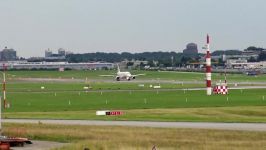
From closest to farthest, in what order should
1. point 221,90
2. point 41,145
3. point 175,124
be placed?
point 41,145 < point 175,124 < point 221,90

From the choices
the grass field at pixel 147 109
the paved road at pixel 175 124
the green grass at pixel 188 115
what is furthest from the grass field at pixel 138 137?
the grass field at pixel 147 109

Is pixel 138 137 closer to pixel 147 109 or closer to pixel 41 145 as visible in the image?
pixel 41 145

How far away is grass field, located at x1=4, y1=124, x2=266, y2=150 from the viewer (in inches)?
1624

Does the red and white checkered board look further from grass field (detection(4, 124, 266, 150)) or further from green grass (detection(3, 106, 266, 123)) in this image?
grass field (detection(4, 124, 266, 150))

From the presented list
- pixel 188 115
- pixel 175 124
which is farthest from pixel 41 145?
pixel 188 115

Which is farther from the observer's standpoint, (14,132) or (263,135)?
(14,132)

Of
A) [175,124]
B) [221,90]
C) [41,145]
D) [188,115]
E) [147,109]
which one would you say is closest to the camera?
[41,145]

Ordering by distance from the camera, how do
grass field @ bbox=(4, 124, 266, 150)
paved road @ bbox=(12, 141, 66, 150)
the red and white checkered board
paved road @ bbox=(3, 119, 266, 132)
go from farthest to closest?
the red and white checkered board < paved road @ bbox=(3, 119, 266, 132) < paved road @ bbox=(12, 141, 66, 150) < grass field @ bbox=(4, 124, 266, 150)

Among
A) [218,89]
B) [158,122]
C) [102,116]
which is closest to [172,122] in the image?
[158,122]

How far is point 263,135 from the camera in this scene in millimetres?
45812

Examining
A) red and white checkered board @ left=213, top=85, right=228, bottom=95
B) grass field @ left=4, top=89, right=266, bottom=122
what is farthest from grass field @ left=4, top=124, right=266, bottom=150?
red and white checkered board @ left=213, top=85, right=228, bottom=95

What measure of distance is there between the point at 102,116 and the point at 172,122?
9.91m

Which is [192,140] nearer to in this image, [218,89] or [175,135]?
[175,135]

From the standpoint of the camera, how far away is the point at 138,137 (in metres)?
46.0
